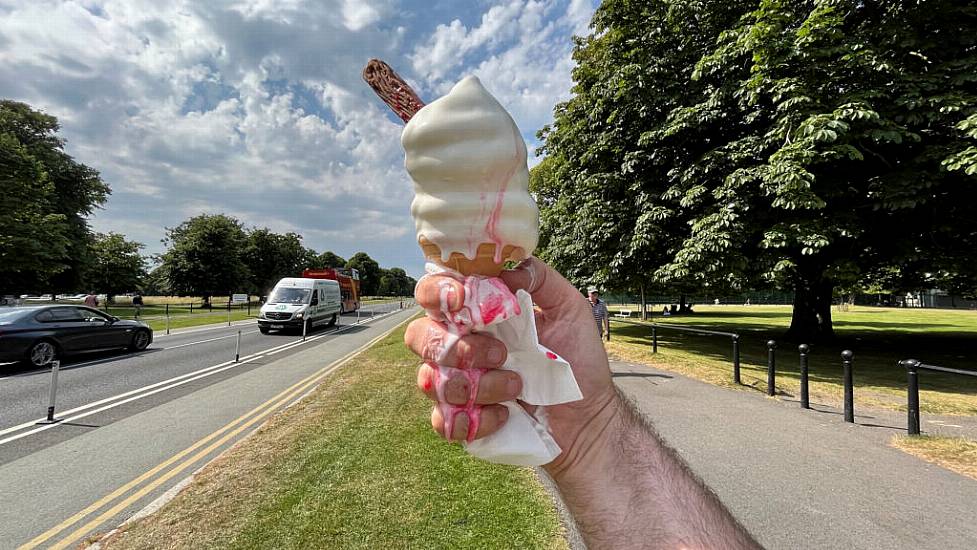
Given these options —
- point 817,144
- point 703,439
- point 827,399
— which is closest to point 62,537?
point 703,439

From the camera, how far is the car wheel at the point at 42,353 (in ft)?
37.0

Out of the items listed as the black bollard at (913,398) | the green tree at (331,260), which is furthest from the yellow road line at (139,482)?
the green tree at (331,260)

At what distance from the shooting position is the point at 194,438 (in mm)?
5984

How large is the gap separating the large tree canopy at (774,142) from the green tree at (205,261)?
5283cm

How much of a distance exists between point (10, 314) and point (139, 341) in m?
3.41

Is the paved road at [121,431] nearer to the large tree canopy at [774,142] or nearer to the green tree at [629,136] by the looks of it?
the green tree at [629,136]

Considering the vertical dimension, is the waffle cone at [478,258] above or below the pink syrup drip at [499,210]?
below

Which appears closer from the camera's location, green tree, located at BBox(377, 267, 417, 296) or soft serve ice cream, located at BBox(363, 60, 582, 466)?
soft serve ice cream, located at BBox(363, 60, 582, 466)

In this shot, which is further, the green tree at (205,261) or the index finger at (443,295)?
the green tree at (205,261)

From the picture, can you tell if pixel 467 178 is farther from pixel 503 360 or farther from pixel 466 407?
pixel 466 407

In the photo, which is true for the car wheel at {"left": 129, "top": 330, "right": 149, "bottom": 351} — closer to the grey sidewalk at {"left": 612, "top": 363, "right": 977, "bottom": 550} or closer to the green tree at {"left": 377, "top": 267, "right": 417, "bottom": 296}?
the grey sidewalk at {"left": 612, "top": 363, "right": 977, "bottom": 550}

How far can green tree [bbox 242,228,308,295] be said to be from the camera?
69.9 meters

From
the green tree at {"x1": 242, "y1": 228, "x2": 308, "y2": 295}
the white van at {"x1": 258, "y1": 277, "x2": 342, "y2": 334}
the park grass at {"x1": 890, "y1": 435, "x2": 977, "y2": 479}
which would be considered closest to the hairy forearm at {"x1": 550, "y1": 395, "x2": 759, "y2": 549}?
the park grass at {"x1": 890, "y1": 435, "x2": 977, "y2": 479}

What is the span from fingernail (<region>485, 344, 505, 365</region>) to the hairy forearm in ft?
1.81
